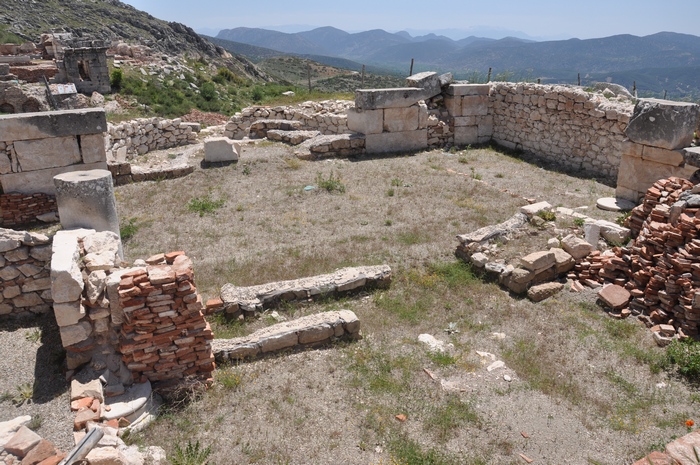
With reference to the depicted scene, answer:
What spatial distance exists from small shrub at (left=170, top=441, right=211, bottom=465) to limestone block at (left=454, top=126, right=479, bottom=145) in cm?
1410

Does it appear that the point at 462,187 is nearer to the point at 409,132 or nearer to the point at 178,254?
the point at 409,132

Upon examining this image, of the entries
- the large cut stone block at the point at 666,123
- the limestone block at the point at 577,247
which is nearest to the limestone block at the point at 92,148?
the limestone block at the point at 577,247

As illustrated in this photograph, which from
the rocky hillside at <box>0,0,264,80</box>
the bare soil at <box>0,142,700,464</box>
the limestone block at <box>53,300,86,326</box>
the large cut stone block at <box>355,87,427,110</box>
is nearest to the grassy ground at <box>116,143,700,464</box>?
the bare soil at <box>0,142,700,464</box>

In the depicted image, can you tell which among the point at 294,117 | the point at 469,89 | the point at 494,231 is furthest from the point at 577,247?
the point at 294,117

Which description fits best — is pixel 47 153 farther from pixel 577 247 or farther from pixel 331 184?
pixel 577 247

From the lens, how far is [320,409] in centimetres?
530

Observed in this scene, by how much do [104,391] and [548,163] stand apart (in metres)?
13.3

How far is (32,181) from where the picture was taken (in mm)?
9742

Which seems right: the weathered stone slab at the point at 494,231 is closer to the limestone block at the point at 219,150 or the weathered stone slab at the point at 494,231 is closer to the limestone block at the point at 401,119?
the limestone block at the point at 401,119

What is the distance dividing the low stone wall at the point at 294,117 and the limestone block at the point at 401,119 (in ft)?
7.16

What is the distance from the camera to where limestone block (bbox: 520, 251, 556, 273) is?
786cm

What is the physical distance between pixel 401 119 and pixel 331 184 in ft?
15.8

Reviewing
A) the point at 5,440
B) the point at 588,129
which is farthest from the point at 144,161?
the point at 588,129

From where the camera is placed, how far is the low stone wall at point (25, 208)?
9562mm
